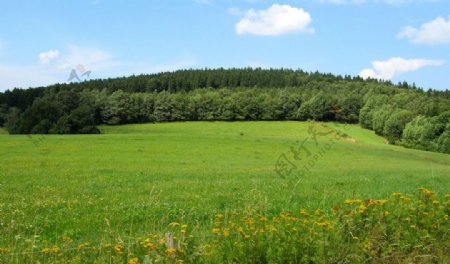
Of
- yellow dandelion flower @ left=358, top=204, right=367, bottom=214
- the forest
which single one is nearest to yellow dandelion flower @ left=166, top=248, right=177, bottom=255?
yellow dandelion flower @ left=358, top=204, right=367, bottom=214

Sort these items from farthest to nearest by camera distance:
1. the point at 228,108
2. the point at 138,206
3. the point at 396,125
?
1. the point at 228,108
2. the point at 396,125
3. the point at 138,206

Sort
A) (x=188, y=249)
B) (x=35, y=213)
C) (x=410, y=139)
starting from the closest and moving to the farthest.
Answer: (x=188, y=249), (x=35, y=213), (x=410, y=139)

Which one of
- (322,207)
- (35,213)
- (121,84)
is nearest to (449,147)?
(322,207)

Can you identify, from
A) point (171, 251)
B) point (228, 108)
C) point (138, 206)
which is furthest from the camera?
point (228, 108)

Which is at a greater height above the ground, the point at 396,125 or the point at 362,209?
the point at 362,209

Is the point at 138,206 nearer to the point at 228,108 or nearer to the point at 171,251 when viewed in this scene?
the point at 171,251

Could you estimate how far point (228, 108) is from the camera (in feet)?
414

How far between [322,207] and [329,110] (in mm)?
111182

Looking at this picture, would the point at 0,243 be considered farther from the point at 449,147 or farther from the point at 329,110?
the point at 329,110

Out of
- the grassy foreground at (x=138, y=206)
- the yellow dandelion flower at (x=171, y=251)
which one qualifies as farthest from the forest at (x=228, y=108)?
the yellow dandelion flower at (x=171, y=251)

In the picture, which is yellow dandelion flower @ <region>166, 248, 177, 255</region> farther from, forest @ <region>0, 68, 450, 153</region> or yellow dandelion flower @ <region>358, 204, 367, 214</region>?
forest @ <region>0, 68, 450, 153</region>

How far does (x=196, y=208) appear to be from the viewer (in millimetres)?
12477

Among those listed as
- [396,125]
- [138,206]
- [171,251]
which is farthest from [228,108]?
[171,251]

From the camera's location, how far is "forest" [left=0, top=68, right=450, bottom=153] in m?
82.2
